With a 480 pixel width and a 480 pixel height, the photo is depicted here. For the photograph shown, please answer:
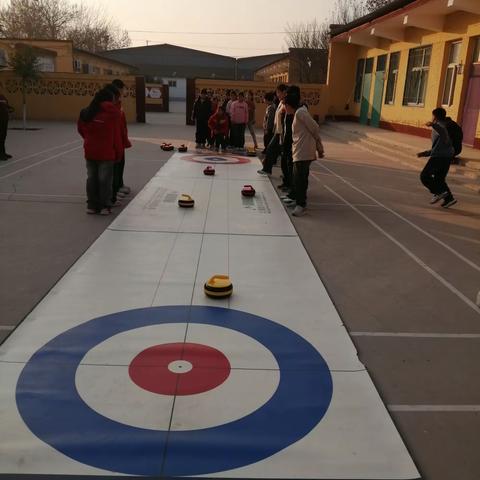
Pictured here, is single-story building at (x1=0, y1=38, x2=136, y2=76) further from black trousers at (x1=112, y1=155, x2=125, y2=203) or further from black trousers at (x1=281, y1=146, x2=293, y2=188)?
black trousers at (x1=281, y1=146, x2=293, y2=188)

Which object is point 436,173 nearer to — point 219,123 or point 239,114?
point 239,114

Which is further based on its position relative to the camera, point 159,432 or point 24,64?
point 24,64

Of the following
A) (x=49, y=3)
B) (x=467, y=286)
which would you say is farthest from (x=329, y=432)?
(x=49, y=3)

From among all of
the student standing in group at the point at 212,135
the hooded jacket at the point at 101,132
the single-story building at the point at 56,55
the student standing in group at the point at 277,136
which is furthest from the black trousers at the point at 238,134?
the single-story building at the point at 56,55

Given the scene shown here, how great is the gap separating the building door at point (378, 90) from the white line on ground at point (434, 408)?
20857 millimetres

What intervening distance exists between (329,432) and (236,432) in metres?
0.53

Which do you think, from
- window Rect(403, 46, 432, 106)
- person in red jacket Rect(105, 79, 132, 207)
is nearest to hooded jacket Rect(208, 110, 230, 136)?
person in red jacket Rect(105, 79, 132, 207)

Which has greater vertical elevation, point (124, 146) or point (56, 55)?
point (56, 55)

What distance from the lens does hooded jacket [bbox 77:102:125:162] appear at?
690cm

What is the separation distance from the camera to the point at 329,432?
2.79 metres

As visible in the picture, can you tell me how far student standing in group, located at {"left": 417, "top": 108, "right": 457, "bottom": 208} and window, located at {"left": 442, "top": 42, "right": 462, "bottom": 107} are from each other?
849 cm

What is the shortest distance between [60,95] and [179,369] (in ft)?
82.9

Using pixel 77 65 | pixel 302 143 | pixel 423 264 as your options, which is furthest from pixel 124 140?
pixel 77 65

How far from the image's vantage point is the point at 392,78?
2133 cm
